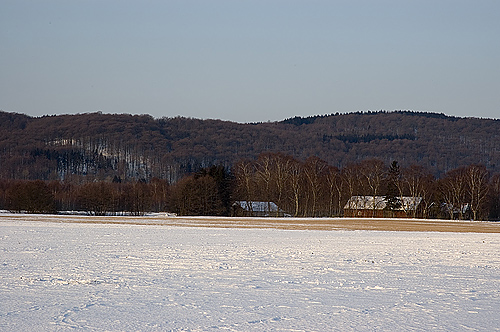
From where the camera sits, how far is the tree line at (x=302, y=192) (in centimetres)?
7744

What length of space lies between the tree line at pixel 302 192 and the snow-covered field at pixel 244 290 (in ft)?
186

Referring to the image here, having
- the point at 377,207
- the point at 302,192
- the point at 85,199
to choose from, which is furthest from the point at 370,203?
the point at 85,199

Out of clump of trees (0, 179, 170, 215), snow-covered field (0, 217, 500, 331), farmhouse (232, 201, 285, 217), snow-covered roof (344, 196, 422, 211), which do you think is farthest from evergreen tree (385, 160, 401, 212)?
snow-covered field (0, 217, 500, 331)

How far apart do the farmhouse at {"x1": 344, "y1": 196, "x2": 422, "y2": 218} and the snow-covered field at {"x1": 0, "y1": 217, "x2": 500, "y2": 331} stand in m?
61.4

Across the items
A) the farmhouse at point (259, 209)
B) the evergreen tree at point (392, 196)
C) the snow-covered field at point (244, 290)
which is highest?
the evergreen tree at point (392, 196)

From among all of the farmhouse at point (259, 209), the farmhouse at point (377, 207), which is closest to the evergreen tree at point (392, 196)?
the farmhouse at point (377, 207)

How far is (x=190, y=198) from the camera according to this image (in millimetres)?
76812

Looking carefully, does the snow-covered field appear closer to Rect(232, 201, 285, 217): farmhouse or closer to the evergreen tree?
Rect(232, 201, 285, 217): farmhouse

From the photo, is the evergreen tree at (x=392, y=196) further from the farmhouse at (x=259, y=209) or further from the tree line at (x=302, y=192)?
the farmhouse at (x=259, y=209)

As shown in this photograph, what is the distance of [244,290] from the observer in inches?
512

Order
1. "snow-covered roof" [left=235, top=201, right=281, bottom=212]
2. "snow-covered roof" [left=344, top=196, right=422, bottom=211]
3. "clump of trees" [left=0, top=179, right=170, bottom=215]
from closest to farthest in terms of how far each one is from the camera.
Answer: "clump of trees" [left=0, top=179, right=170, bottom=215]
"snow-covered roof" [left=344, top=196, right=422, bottom=211]
"snow-covered roof" [left=235, top=201, right=281, bottom=212]

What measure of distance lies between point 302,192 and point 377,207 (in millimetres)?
12514

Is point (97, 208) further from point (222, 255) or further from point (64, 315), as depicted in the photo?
point (64, 315)

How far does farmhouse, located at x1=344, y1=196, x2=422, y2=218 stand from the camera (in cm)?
8125
